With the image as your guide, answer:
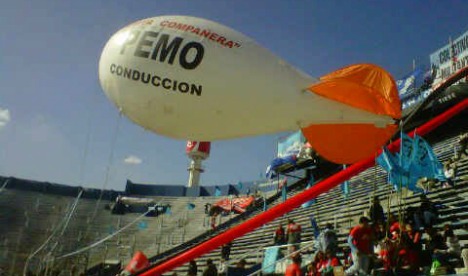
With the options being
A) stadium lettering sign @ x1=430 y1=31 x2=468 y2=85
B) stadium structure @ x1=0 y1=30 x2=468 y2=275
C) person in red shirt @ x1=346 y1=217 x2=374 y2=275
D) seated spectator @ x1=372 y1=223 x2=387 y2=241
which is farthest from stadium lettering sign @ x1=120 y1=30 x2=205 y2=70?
stadium lettering sign @ x1=430 y1=31 x2=468 y2=85

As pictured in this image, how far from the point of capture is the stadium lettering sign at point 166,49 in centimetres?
583

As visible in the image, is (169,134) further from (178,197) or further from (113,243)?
(178,197)

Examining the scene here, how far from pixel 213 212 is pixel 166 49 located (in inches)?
942

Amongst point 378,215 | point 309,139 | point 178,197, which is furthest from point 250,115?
point 178,197

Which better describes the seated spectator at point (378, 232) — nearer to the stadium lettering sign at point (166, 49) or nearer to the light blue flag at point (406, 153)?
the light blue flag at point (406, 153)

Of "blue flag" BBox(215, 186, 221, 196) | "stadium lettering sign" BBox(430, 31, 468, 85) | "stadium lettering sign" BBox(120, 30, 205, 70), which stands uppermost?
"stadium lettering sign" BBox(430, 31, 468, 85)

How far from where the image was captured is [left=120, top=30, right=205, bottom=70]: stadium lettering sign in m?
5.83

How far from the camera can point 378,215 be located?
1016 centimetres

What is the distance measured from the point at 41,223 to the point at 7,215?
243cm

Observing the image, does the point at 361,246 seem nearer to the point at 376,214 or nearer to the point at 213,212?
the point at 376,214

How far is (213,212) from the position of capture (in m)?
29.1

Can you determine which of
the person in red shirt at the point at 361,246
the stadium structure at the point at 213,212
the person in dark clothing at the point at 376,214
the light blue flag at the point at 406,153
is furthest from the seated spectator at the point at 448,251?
the person in dark clothing at the point at 376,214

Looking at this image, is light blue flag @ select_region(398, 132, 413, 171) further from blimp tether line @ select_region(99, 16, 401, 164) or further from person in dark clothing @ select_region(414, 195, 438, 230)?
person in dark clothing @ select_region(414, 195, 438, 230)

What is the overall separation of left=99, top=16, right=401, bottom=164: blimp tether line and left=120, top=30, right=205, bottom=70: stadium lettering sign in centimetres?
1
